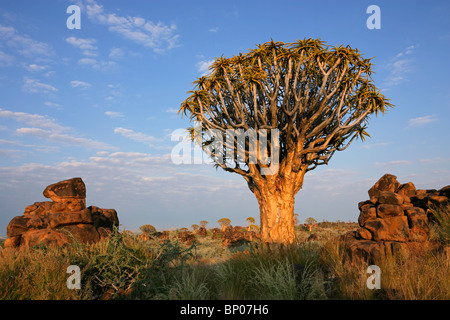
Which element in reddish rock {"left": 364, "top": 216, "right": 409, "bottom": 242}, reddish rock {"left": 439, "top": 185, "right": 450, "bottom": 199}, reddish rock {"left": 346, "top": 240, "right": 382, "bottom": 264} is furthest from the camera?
reddish rock {"left": 439, "top": 185, "right": 450, "bottom": 199}

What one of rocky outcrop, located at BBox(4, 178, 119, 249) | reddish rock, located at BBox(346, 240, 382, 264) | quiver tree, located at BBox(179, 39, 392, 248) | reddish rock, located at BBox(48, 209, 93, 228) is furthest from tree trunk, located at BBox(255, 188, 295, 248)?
reddish rock, located at BBox(48, 209, 93, 228)

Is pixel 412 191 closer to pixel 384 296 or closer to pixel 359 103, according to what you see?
pixel 359 103

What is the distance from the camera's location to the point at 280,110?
14.8m

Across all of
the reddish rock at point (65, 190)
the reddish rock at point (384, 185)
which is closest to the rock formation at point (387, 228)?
the reddish rock at point (384, 185)

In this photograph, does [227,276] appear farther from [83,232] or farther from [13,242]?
[13,242]

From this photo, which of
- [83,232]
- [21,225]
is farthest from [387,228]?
[21,225]

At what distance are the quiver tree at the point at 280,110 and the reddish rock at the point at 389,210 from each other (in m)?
5.47

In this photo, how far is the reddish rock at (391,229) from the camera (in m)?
7.73

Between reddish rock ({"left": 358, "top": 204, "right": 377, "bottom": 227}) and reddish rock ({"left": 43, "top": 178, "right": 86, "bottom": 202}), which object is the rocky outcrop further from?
reddish rock ({"left": 358, "top": 204, "right": 377, "bottom": 227})

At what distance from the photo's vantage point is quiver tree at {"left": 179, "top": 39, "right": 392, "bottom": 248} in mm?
13492

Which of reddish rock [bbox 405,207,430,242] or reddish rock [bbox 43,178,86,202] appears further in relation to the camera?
reddish rock [bbox 43,178,86,202]

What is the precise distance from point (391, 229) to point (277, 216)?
6260 millimetres

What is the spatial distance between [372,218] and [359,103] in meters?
7.60

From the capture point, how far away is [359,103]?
47.2ft
